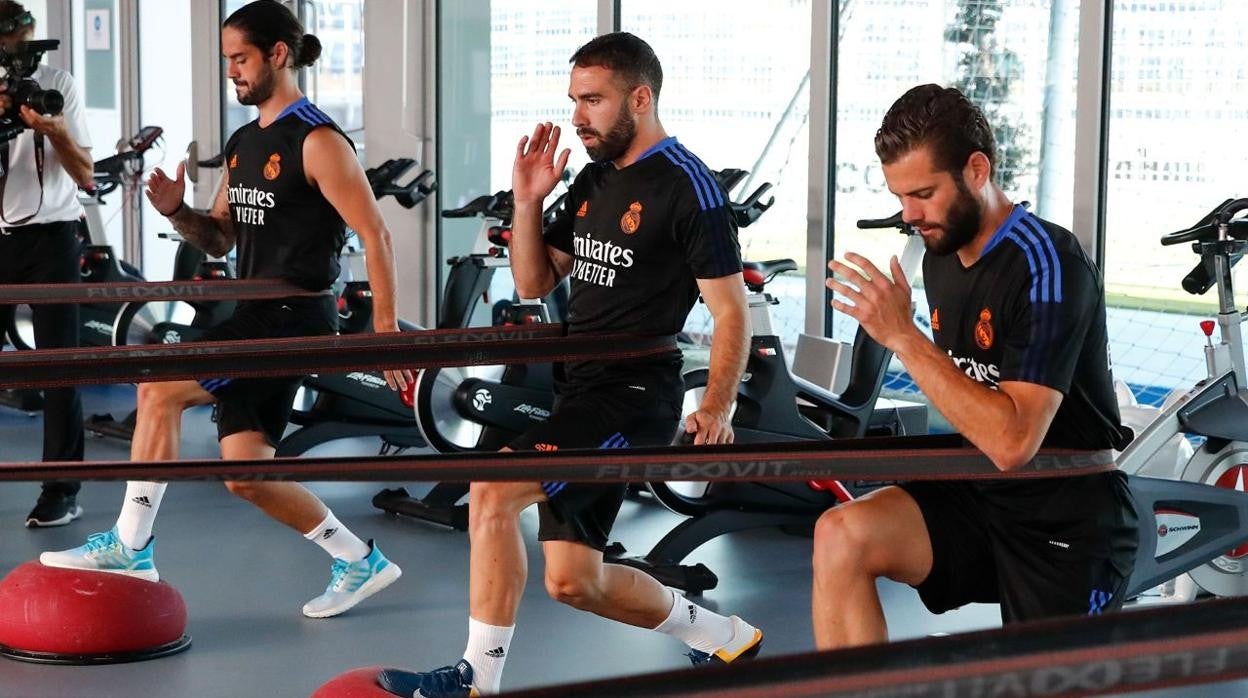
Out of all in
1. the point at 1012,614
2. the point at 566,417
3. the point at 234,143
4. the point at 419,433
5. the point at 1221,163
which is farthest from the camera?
the point at 419,433

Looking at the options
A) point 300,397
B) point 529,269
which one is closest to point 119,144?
point 300,397

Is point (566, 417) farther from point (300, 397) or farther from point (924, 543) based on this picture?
point (300, 397)

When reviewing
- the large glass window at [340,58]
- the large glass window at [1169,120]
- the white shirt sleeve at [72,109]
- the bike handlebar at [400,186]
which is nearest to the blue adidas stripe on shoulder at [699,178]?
the large glass window at [1169,120]

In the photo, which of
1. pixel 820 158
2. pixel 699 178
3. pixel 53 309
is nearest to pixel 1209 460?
pixel 699 178

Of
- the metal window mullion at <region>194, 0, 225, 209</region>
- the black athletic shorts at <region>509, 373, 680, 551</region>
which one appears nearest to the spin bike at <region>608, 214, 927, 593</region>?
the black athletic shorts at <region>509, 373, 680, 551</region>

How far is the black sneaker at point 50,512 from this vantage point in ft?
18.1

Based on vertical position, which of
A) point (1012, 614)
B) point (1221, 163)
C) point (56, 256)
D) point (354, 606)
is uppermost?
point (1221, 163)

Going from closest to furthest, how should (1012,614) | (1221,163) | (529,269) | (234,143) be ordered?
1. (1012,614)
2. (529,269)
3. (234,143)
4. (1221,163)

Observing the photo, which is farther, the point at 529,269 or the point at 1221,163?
the point at 1221,163

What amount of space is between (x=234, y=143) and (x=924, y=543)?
2.54 meters

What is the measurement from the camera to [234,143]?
4.54 metres

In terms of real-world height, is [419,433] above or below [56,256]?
below

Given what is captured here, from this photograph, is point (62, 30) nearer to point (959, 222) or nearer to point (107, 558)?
point (107, 558)

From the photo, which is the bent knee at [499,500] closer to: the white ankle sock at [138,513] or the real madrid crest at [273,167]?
the white ankle sock at [138,513]
